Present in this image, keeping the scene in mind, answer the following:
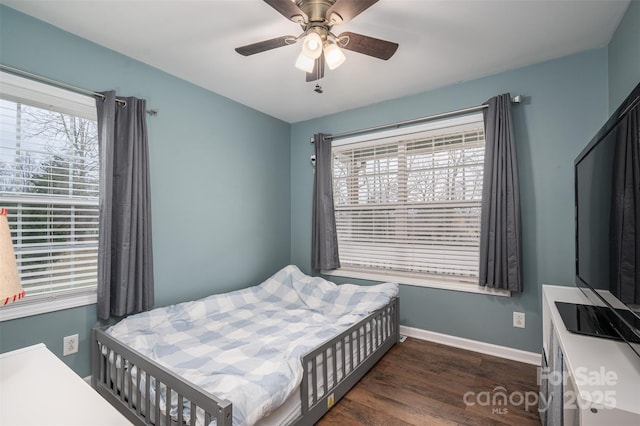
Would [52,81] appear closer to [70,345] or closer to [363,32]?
[70,345]

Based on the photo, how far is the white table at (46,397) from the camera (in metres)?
0.81

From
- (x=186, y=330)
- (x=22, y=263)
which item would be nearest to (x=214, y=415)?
(x=186, y=330)

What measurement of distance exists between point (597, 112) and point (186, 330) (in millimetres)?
3434

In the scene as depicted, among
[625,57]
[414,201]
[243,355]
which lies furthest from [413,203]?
[243,355]

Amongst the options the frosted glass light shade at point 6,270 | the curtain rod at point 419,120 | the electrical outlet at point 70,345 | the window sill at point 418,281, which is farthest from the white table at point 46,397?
the curtain rod at point 419,120

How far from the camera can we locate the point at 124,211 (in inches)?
82.5

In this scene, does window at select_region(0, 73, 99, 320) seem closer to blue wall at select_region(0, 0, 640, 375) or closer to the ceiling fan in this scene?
→ blue wall at select_region(0, 0, 640, 375)

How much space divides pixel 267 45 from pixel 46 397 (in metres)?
1.81

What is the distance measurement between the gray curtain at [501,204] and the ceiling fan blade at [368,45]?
1.27 metres

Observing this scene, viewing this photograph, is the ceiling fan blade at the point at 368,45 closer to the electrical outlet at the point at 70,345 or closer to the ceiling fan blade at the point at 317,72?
the ceiling fan blade at the point at 317,72

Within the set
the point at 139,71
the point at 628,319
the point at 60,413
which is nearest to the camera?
the point at 60,413

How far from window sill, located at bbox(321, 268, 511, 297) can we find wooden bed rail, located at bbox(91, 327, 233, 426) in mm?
2143

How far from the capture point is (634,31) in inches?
65.6

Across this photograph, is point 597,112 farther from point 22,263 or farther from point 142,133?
point 22,263
